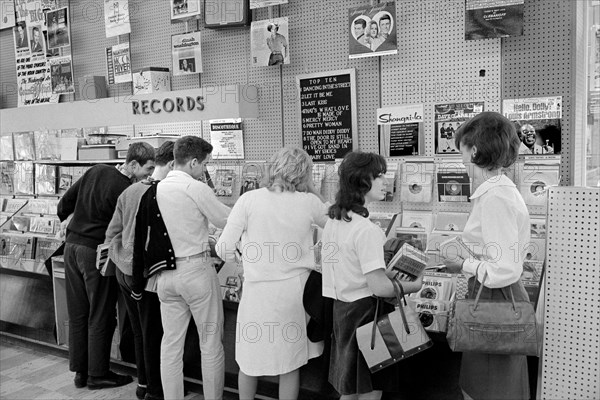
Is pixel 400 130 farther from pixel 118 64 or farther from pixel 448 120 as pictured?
pixel 118 64

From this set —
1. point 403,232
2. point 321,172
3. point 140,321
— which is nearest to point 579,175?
point 403,232

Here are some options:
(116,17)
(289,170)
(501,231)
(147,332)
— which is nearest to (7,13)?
(116,17)

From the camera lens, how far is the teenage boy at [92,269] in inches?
157

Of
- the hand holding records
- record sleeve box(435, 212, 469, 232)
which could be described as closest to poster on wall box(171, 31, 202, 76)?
record sleeve box(435, 212, 469, 232)

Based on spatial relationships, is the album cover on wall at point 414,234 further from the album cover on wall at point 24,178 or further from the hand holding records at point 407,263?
the album cover on wall at point 24,178

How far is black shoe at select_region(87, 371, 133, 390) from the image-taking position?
4152mm

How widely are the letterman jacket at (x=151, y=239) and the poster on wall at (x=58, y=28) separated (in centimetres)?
253

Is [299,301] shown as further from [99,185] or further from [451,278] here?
[99,185]

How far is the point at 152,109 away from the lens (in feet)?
13.5

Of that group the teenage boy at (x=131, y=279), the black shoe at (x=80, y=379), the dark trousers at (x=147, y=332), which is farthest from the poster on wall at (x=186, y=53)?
the black shoe at (x=80, y=379)

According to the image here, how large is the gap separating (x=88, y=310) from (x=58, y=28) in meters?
2.65

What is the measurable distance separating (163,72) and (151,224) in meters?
1.70

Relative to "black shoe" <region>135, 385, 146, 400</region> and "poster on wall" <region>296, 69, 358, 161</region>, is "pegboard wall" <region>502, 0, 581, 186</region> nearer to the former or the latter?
"poster on wall" <region>296, 69, 358, 161</region>

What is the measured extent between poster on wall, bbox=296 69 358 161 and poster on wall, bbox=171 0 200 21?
101 cm
